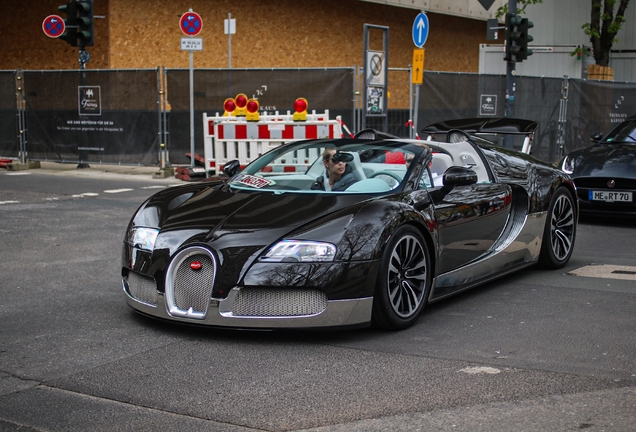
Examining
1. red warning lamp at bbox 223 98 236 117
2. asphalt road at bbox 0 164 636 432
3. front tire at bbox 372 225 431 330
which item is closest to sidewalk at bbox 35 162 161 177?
red warning lamp at bbox 223 98 236 117

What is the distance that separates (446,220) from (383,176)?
1.84ft

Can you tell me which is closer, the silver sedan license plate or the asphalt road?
the asphalt road

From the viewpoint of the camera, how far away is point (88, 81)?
1892 centimetres

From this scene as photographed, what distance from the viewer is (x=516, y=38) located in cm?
1888

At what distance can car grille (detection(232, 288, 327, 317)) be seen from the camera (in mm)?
5289

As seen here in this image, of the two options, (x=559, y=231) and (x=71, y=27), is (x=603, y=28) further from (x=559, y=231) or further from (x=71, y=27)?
(x=559, y=231)

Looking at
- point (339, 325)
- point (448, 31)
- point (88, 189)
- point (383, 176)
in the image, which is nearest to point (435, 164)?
point (383, 176)

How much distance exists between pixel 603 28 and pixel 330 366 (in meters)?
25.6

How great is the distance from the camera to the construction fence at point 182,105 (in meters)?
18.1

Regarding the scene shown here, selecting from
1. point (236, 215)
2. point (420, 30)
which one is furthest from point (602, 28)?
point (236, 215)

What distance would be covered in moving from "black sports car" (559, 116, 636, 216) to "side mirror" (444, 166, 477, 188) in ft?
16.4

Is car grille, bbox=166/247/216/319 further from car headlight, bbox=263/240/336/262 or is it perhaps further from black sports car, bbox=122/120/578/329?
car headlight, bbox=263/240/336/262

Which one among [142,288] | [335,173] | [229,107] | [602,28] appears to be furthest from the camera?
[602,28]

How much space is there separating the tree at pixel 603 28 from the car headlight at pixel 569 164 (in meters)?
16.7
